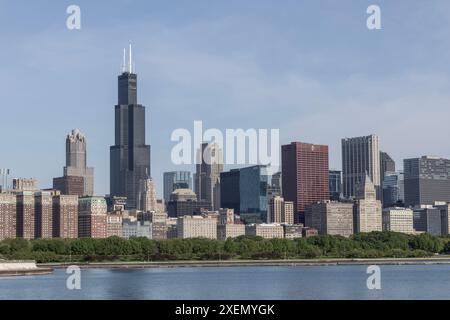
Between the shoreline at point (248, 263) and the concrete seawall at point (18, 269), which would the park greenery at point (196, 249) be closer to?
the shoreline at point (248, 263)

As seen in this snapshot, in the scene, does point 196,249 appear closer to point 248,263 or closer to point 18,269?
point 248,263

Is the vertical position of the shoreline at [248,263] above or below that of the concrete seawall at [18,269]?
below

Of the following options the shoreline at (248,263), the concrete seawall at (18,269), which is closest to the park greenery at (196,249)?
the shoreline at (248,263)

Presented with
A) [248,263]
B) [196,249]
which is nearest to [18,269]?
[248,263]

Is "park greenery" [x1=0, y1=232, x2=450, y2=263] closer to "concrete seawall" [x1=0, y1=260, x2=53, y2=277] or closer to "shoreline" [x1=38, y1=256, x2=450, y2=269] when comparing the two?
"shoreline" [x1=38, y1=256, x2=450, y2=269]
